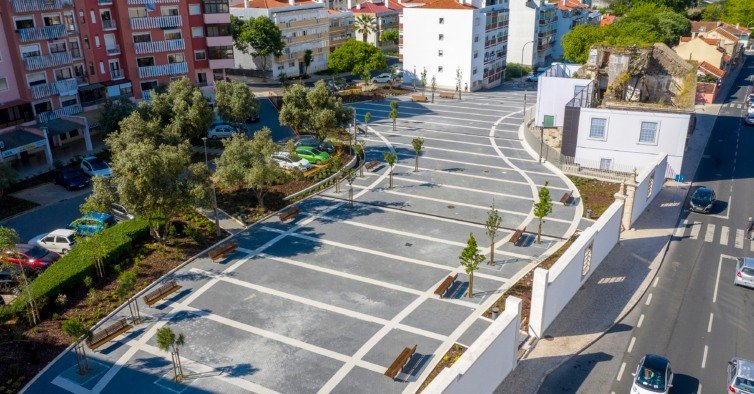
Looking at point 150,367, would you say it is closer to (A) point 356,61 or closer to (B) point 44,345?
(B) point 44,345

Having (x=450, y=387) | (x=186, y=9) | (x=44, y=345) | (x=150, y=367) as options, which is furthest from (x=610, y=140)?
(x=186, y=9)

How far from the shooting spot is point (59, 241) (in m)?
35.9

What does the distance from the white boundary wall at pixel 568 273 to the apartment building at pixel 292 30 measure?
68150 millimetres

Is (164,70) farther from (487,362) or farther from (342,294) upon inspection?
(487,362)

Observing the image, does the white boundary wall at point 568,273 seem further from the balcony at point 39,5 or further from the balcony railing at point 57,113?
the balcony at point 39,5

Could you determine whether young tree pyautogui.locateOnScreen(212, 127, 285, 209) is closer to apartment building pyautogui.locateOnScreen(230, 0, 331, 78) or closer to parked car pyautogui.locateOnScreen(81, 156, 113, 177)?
parked car pyautogui.locateOnScreen(81, 156, 113, 177)

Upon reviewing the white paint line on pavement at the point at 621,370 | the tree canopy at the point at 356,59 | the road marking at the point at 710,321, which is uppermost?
the tree canopy at the point at 356,59

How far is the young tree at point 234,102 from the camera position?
5328cm

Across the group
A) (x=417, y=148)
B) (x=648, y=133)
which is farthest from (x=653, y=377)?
(x=417, y=148)

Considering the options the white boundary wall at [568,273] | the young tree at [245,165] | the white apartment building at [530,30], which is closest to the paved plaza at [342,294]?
the white boundary wall at [568,273]

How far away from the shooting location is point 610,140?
4669 cm

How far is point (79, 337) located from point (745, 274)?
33365 millimetres

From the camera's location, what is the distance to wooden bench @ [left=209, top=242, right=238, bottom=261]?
1337 inches

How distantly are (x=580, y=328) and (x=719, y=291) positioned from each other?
9.34 metres
